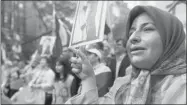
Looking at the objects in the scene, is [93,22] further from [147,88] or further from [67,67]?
[67,67]

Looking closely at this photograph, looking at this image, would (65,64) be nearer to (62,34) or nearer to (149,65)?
(62,34)

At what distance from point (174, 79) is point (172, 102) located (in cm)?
15

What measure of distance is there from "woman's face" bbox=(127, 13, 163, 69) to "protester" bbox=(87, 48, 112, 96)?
155 centimetres

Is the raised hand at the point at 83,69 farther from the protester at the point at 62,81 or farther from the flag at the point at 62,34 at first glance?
the flag at the point at 62,34

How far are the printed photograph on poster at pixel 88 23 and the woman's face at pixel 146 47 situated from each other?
0.29 meters

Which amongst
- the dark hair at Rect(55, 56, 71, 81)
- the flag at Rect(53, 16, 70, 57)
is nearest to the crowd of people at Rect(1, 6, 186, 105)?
the dark hair at Rect(55, 56, 71, 81)

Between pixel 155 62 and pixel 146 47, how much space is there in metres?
0.10

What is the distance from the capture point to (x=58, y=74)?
5816 millimetres

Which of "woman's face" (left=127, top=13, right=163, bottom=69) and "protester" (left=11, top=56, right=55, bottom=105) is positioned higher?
"woman's face" (left=127, top=13, right=163, bottom=69)

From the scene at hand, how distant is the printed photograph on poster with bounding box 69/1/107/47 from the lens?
7.28 ft

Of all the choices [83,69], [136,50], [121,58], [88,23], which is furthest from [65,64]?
[136,50]

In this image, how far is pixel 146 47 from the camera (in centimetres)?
189

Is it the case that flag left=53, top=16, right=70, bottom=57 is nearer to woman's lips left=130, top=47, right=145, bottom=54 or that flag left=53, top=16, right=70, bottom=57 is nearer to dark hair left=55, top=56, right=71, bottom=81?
dark hair left=55, top=56, right=71, bottom=81

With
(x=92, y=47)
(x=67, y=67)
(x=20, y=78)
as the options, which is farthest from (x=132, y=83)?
(x=20, y=78)
